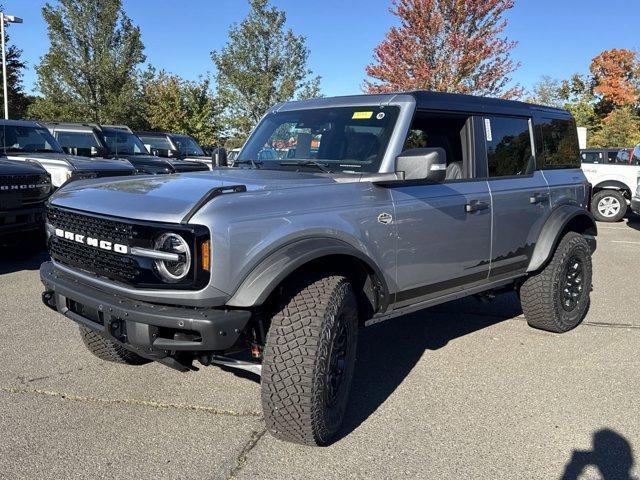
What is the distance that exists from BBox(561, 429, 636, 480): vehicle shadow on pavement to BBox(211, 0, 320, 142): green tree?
68.8ft

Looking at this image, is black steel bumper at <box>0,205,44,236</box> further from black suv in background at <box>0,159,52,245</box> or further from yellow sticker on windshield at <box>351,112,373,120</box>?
yellow sticker on windshield at <box>351,112,373,120</box>

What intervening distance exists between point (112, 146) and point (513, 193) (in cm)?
974

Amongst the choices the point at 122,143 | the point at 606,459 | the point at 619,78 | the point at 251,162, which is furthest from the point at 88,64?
the point at 619,78

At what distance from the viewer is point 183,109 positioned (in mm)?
26719

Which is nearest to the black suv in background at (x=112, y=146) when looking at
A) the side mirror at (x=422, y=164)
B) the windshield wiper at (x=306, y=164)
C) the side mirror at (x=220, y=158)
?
the side mirror at (x=220, y=158)

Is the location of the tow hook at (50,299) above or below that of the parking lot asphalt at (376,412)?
above

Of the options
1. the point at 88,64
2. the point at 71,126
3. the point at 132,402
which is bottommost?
the point at 132,402

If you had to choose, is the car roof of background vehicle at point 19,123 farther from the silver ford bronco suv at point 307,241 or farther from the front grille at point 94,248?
the front grille at point 94,248

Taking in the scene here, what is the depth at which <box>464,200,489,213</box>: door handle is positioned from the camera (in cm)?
397

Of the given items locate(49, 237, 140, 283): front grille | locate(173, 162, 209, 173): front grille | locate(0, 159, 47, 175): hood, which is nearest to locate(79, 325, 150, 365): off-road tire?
locate(49, 237, 140, 283): front grille

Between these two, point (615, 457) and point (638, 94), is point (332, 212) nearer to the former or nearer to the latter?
point (615, 457)

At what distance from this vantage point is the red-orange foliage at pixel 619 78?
104 ft

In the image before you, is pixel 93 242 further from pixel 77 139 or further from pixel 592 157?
pixel 592 157

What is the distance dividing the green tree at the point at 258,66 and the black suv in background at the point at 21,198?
16431 mm
